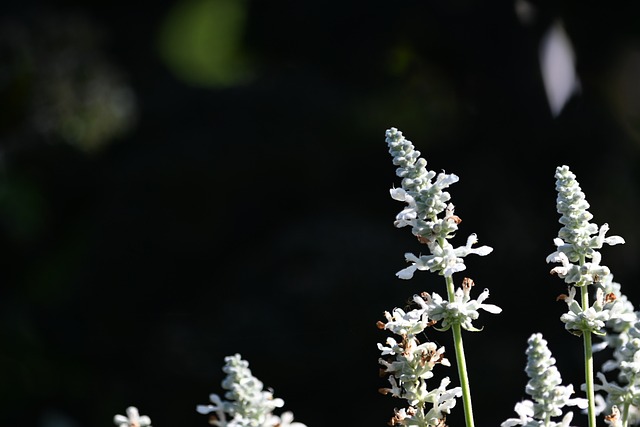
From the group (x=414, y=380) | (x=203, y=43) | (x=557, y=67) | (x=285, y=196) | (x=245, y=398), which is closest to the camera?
(x=245, y=398)

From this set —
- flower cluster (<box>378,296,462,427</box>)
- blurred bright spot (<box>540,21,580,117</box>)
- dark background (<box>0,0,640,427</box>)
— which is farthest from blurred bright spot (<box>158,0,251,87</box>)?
flower cluster (<box>378,296,462,427</box>)

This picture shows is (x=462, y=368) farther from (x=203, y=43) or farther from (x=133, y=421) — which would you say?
(x=203, y=43)

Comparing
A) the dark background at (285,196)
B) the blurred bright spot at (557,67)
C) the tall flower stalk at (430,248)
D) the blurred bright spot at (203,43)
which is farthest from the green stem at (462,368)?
the blurred bright spot at (203,43)

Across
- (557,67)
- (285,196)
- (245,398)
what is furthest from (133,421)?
(285,196)

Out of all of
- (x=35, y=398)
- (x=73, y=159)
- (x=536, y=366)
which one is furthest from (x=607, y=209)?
(x=536, y=366)

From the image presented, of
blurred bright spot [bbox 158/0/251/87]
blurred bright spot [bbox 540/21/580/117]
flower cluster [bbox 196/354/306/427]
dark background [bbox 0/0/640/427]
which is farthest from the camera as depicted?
blurred bright spot [bbox 158/0/251/87]

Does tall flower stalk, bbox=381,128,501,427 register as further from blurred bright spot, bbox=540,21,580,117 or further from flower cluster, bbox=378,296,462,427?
blurred bright spot, bbox=540,21,580,117

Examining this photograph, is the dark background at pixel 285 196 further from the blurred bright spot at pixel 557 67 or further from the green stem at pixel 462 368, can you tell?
the green stem at pixel 462 368
